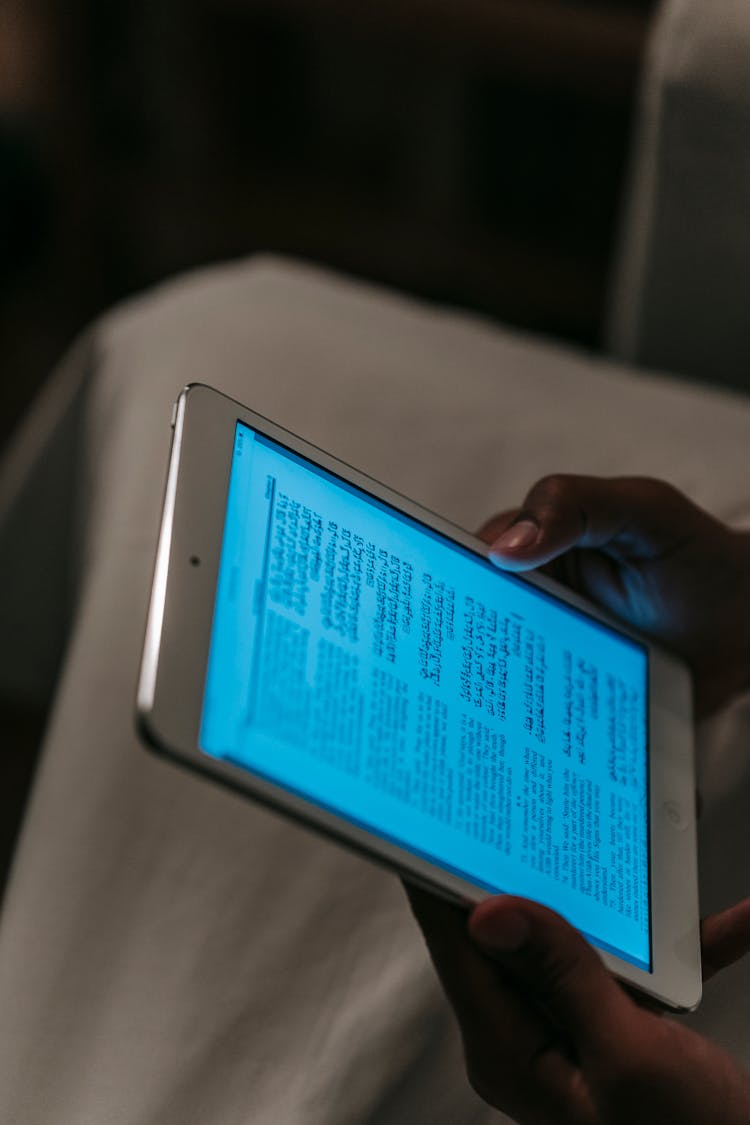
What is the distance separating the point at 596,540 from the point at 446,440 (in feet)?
0.49

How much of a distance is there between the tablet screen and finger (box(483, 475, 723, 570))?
20mm

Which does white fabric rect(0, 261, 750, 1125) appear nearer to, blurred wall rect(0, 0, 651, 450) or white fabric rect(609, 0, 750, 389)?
white fabric rect(609, 0, 750, 389)

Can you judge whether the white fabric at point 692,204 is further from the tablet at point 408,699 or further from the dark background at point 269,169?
the dark background at point 269,169

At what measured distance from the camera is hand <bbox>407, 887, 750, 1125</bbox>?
0.43 m

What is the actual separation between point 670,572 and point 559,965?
258 mm

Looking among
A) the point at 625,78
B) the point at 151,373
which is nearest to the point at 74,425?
the point at 151,373

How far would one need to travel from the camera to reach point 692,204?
0.79m

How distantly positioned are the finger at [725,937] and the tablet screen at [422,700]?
31 millimetres

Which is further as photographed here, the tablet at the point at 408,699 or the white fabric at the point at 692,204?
the white fabric at the point at 692,204

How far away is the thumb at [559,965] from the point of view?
0.43m

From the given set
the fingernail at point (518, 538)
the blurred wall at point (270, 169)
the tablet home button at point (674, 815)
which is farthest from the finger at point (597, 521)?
the blurred wall at point (270, 169)

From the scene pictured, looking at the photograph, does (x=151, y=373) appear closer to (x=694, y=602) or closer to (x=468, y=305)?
(x=694, y=602)

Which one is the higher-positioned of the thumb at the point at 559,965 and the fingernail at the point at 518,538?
the fingernail at the point at 518,538

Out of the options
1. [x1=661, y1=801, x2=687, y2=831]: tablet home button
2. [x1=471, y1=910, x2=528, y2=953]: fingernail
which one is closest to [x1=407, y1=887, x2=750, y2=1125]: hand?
[x1=471, y1=910, x2=528, y2=953]: fingernail
